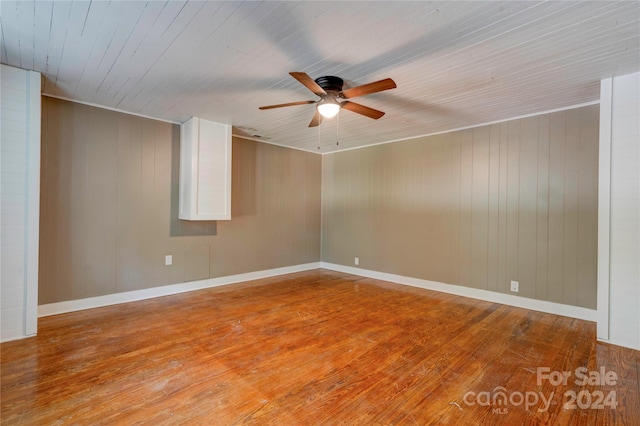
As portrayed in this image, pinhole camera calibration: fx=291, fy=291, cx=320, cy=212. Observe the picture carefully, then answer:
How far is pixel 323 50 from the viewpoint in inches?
88.4

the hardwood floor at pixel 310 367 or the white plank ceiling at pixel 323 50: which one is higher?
the white plank ceiling at pixel 323 50

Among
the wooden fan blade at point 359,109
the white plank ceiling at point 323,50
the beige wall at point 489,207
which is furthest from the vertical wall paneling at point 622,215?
the wooden fan blade at point 359,109

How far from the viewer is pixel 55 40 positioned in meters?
2.20

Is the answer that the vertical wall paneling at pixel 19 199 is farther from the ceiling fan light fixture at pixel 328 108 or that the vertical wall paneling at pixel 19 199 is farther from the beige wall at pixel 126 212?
the ceiling fan light fixture at pixel 328 108

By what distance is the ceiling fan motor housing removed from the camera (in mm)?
2645

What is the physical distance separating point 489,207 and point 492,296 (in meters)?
1.22

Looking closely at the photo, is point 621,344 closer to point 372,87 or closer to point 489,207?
point 489,207

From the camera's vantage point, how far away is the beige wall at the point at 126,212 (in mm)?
3348

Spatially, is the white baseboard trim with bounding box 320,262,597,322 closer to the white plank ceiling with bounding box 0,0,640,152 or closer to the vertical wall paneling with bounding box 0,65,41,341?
the white plank ceiling with bounding box 0,0,640,152

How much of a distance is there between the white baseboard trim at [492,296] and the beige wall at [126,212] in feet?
7.01

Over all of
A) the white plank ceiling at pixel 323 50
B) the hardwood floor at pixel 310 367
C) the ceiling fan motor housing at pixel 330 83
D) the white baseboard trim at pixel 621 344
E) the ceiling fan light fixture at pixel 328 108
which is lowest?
the hardwood floor at pixel 310 367

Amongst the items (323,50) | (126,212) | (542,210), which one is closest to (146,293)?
(126,212)

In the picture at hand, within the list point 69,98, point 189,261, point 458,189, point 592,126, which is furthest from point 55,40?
point 592,126

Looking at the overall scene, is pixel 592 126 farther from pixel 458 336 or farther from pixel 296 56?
pixel 296 56
